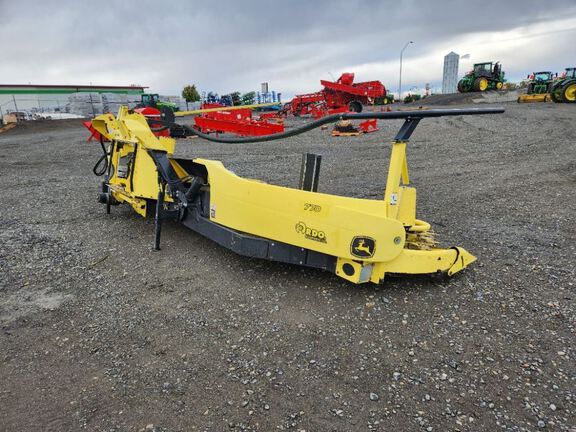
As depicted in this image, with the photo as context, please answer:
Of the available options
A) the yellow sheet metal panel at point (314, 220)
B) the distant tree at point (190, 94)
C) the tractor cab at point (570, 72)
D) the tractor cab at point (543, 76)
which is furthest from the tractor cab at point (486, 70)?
the distant tree at point (190, 94)

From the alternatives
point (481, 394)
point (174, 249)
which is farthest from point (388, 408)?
point (174, 249)

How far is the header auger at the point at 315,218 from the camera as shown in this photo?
289 centimetres

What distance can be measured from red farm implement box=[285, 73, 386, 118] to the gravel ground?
16814mm

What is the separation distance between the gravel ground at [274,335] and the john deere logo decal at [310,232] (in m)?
0.48

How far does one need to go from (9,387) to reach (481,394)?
2717 millimetres

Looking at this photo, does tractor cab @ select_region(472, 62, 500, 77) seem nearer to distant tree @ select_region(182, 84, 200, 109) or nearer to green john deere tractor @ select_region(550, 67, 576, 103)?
green john deere tractor @ select_region(550, 67, 576, 103)

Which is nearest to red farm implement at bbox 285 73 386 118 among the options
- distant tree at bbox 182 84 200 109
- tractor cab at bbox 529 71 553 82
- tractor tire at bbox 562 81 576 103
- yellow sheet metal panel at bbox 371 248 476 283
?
tractor tire at bbox 562 81 576 103

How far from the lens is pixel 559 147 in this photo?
940 cm

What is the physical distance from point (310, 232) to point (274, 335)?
83 cm

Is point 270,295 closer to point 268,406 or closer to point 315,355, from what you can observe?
point 315,355

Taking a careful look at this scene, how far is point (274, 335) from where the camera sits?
2699mm

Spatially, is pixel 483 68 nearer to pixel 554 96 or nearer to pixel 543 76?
pixel 543 76

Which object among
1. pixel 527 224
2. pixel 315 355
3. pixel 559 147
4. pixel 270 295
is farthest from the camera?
pixel 559 147

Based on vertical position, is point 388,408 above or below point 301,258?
below
